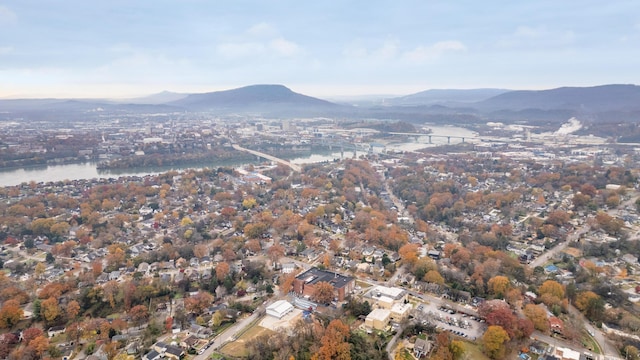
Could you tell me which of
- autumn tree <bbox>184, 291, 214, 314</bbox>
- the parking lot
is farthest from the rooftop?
autumn tree <bbox>184, 291, 214, 314</bbox>

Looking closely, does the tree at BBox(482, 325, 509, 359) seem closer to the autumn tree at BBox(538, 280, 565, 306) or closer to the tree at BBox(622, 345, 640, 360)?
the tree at BBox(622, 345, 640, 360)

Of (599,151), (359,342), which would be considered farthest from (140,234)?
(599,151)

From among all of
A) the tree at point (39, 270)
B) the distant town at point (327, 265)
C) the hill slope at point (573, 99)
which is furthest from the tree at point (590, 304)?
the hill slope at point (573, 99)

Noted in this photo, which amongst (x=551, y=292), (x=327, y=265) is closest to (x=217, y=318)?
(x=327, y=265)

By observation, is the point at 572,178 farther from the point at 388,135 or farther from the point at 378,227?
the point at 388,135

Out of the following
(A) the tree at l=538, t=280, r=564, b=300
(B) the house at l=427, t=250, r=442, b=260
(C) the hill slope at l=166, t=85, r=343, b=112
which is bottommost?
(B) the house at l=427, t=250, r=442, b=260

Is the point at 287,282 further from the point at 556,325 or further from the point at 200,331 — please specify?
the point at 556,325
